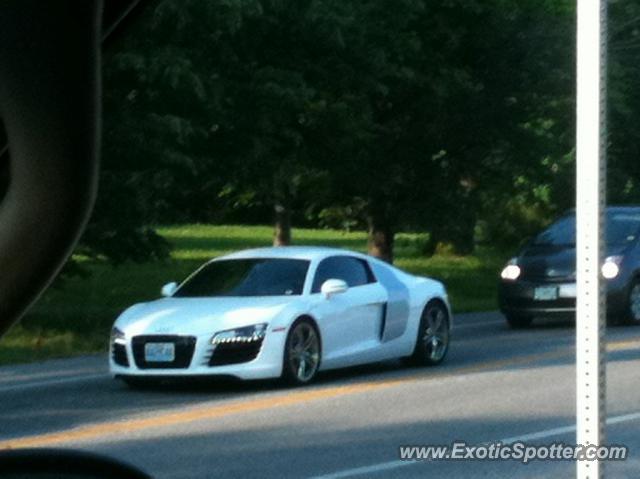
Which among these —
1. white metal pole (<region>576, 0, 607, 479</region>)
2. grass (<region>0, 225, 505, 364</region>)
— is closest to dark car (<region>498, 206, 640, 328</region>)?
grass (<region>0, 225, 505, 364</region>)

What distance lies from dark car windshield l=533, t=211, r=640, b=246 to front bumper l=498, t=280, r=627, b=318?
906mm

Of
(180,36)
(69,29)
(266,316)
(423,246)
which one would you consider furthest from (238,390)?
(423,246)

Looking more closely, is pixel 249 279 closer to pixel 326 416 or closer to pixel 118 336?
pixel 118 336

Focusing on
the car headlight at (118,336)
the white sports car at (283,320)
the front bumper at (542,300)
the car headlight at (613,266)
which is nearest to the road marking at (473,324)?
the front bumper at (542,300)

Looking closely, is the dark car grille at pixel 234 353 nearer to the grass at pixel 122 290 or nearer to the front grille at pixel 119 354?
the front grille at pixel 119 354

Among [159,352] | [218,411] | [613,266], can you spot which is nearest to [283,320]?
[159,352]

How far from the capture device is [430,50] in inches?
1197

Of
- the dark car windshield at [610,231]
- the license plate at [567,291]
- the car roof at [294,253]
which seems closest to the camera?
the car roof at [294,253]

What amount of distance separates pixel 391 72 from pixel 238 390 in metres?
13.1

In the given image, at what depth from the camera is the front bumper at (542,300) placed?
69.4 feet

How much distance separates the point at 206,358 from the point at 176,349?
0.29 m

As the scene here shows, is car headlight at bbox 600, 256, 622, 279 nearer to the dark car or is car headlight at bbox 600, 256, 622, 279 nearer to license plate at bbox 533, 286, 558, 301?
the dark car

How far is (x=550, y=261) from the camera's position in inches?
850

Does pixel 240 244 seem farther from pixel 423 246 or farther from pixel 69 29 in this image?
pixel 69 29
